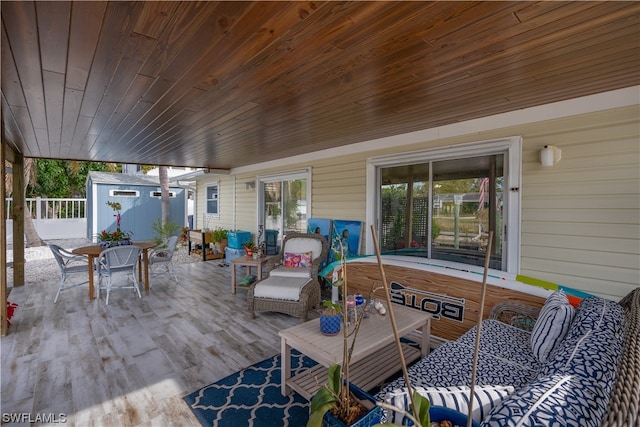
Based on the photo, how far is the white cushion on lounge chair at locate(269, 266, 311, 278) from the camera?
14.1 feet

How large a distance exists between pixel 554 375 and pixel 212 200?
9.60m

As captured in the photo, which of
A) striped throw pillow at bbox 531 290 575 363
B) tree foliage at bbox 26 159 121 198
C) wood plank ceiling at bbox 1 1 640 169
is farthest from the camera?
tree foliage at bbox 26 159 121 198

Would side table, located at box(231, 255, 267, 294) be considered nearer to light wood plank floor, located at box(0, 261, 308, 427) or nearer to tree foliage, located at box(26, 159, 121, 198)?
light wood plank floor, located at box(0, 261, 308, 427)

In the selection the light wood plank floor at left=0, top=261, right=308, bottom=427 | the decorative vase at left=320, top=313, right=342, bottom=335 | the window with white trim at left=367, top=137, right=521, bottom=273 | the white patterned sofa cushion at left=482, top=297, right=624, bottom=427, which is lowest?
the light wood plank floor at left=0, top=261, right=308, bottom=427

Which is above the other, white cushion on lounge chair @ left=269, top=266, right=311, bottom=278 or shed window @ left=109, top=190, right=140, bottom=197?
shed window @ left=109, top=190, right=140, bottom=197

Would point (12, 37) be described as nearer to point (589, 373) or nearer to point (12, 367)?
point (12, 367)

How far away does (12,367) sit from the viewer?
2764 mm

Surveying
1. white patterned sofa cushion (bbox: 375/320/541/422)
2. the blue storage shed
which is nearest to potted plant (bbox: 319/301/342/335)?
white patterned sofa cushion (bbox: 375/320/541/422)

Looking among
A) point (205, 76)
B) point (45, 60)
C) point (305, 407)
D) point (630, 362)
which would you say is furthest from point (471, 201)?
point (45, 60)

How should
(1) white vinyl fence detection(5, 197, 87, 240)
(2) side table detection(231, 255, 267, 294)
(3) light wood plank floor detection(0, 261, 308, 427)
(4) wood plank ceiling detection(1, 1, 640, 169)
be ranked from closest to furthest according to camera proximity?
(4) wood plank ceiling detection(1, 1, 640, 169) → (3) light wood plank floor detection(0, 261, 308, 427) → (2) side table detection(231, 255, 267, 294) → (1) white vinyl fence detection(5, 197, 87, 240)

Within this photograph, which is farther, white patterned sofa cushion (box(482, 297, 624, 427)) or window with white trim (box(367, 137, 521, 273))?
window with white trim (box(367, 137, 521, 273))

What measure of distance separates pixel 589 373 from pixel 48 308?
236 inches

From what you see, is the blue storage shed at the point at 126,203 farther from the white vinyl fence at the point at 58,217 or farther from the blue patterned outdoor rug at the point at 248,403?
the blue patterned outdoor rug at the point at 248,403

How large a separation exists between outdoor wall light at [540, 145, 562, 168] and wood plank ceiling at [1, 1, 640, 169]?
1.51 feet
